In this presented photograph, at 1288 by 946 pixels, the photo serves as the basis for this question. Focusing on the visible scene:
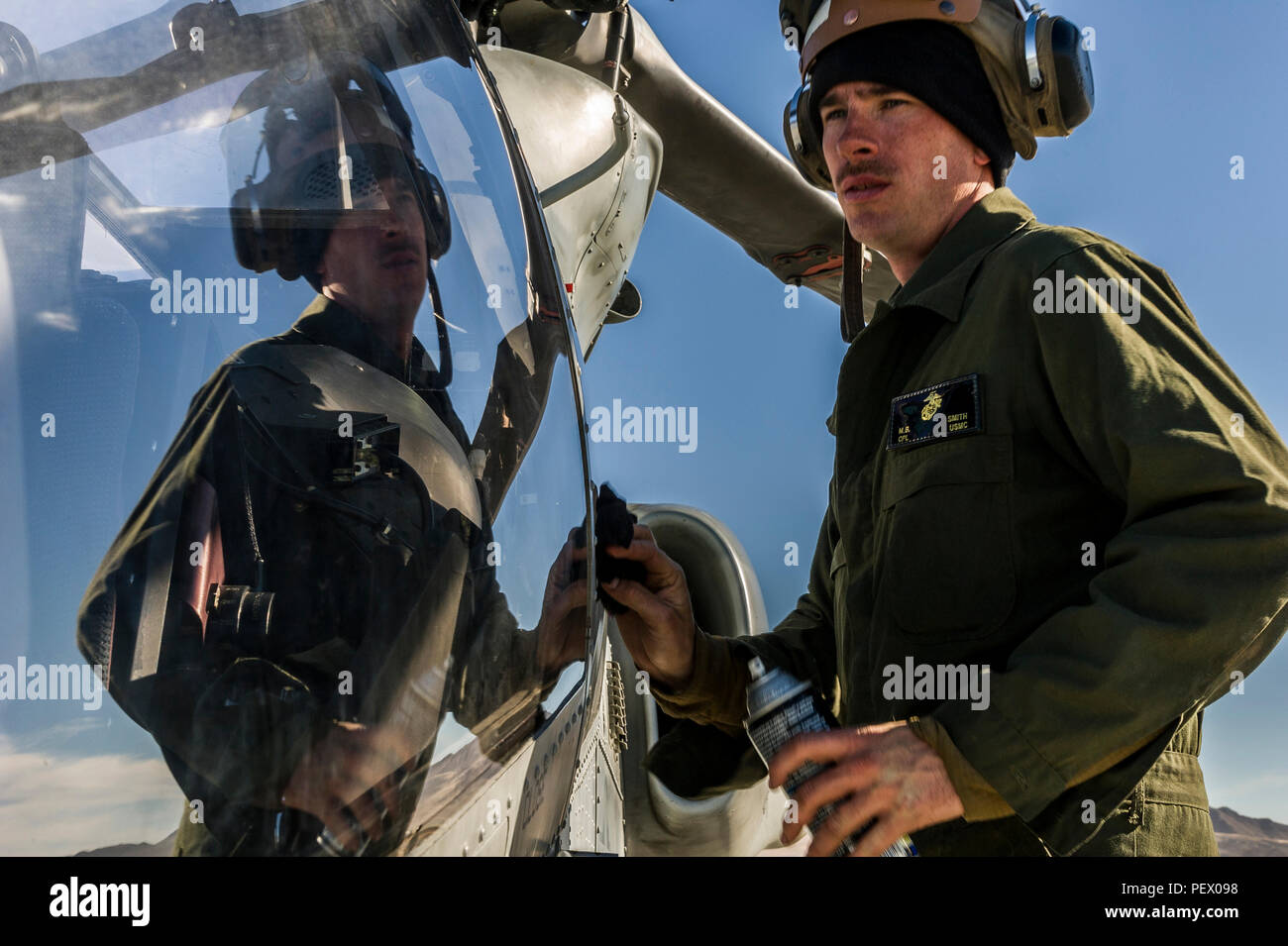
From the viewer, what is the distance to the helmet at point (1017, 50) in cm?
187

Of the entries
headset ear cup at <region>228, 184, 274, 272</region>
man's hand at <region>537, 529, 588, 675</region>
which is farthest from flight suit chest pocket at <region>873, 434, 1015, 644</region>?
headset ear cup at <region>228, 184, 274, 272</region>

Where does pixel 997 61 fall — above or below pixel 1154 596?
above

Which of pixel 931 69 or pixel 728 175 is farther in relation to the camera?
pixel 728 175

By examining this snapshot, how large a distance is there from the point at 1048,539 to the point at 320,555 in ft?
3.40

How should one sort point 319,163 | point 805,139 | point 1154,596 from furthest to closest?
point 805,139 → point 1154,596 → point 319,163

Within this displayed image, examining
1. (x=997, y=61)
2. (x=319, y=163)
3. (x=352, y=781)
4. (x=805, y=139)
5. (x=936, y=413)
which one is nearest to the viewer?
(x=352, y=781)

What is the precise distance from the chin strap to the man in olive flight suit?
0.44 meters

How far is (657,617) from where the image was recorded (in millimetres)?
1797

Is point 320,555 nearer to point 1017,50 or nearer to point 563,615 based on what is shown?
point 563,615

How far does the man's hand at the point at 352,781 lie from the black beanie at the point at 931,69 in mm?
1538

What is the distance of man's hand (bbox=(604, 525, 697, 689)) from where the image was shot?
1.75 m

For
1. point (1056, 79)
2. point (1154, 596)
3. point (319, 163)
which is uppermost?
point (1056, 79)

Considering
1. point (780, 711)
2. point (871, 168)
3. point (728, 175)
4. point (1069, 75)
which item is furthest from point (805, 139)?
point (728, 175)
